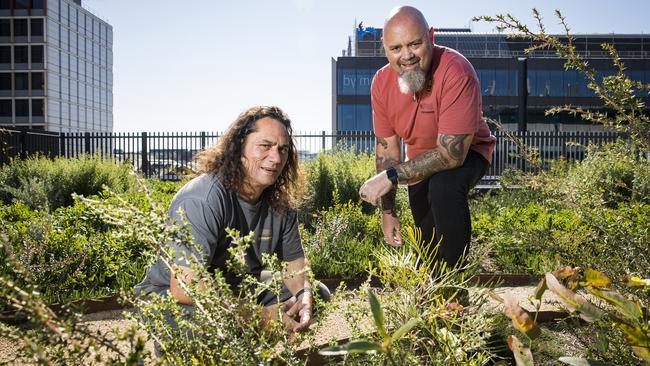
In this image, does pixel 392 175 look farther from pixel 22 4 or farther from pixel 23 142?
pixel 22 4

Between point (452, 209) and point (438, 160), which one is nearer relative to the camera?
point (452, 209)

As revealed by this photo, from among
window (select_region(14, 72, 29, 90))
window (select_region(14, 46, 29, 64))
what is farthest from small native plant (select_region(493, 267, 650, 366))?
window (select_region(14, 46, 29, 64))

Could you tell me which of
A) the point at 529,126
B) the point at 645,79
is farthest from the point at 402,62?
the point at 645,79

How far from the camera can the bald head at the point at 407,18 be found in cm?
305

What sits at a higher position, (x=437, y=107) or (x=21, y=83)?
(x=21, y=83)

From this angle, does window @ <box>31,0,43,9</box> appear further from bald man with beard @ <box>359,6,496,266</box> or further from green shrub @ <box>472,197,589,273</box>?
bald man with beard @ <box>359,6,496,266</box>

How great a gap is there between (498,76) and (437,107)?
2340 inches

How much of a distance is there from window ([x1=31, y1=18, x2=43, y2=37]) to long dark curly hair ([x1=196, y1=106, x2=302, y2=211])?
260ft

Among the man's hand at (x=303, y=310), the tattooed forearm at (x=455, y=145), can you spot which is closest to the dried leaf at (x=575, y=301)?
the man's hand at (x=303, y=310)

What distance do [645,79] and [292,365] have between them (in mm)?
68082

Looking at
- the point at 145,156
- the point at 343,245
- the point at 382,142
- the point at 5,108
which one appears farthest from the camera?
the point at 5,108

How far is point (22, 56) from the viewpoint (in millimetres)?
72688

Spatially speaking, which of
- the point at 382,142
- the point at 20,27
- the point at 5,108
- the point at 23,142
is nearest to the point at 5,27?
the point at 20,27

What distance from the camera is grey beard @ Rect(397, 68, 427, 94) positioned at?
3.15 m
